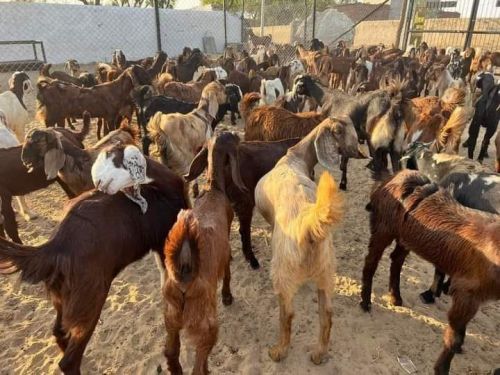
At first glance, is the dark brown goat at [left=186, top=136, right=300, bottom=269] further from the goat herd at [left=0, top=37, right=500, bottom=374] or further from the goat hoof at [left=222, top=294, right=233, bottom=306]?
the goat hoof at [left=222, top=294, right=233, bottom=306]

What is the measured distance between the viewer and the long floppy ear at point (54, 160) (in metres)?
3.43

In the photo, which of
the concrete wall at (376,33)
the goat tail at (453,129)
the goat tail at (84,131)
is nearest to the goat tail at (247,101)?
the goat tail at (84,131)

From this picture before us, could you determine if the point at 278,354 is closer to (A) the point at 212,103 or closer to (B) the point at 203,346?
→ (B) the point at 203,346

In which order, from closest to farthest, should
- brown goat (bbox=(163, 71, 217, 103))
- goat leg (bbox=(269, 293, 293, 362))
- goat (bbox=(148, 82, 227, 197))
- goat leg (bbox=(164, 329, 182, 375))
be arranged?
goat leg (bbox=(164, 329, 182, 375)) → goat leg (bbox=(269, 293, 293, 362)) → goat (bbox=(148, 82, 227, 197)) → brown goat (bbox=(163, 71, 217, 103))

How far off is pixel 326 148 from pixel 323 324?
73.5 inches

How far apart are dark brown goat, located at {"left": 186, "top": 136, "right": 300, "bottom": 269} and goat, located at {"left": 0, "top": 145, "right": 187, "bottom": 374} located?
2.80ft

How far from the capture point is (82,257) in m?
2.12

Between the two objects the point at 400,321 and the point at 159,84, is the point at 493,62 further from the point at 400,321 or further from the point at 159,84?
the point at 400,321

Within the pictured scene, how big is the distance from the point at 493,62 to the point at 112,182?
Result: 14.9 m

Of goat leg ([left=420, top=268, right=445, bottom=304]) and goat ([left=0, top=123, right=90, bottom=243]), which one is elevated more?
goat ([left=0, top=123, right=90, bottom=243])

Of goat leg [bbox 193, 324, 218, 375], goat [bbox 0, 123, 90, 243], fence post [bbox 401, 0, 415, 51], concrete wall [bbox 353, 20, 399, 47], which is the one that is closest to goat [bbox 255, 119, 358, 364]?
goat leg [bbox 193, 324, 218, 375]

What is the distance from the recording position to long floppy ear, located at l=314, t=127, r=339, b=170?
3766 millimetres

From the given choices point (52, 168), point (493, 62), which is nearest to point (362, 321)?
point (52, 168)

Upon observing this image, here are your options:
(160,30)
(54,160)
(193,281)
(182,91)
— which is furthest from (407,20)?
(193,281)
